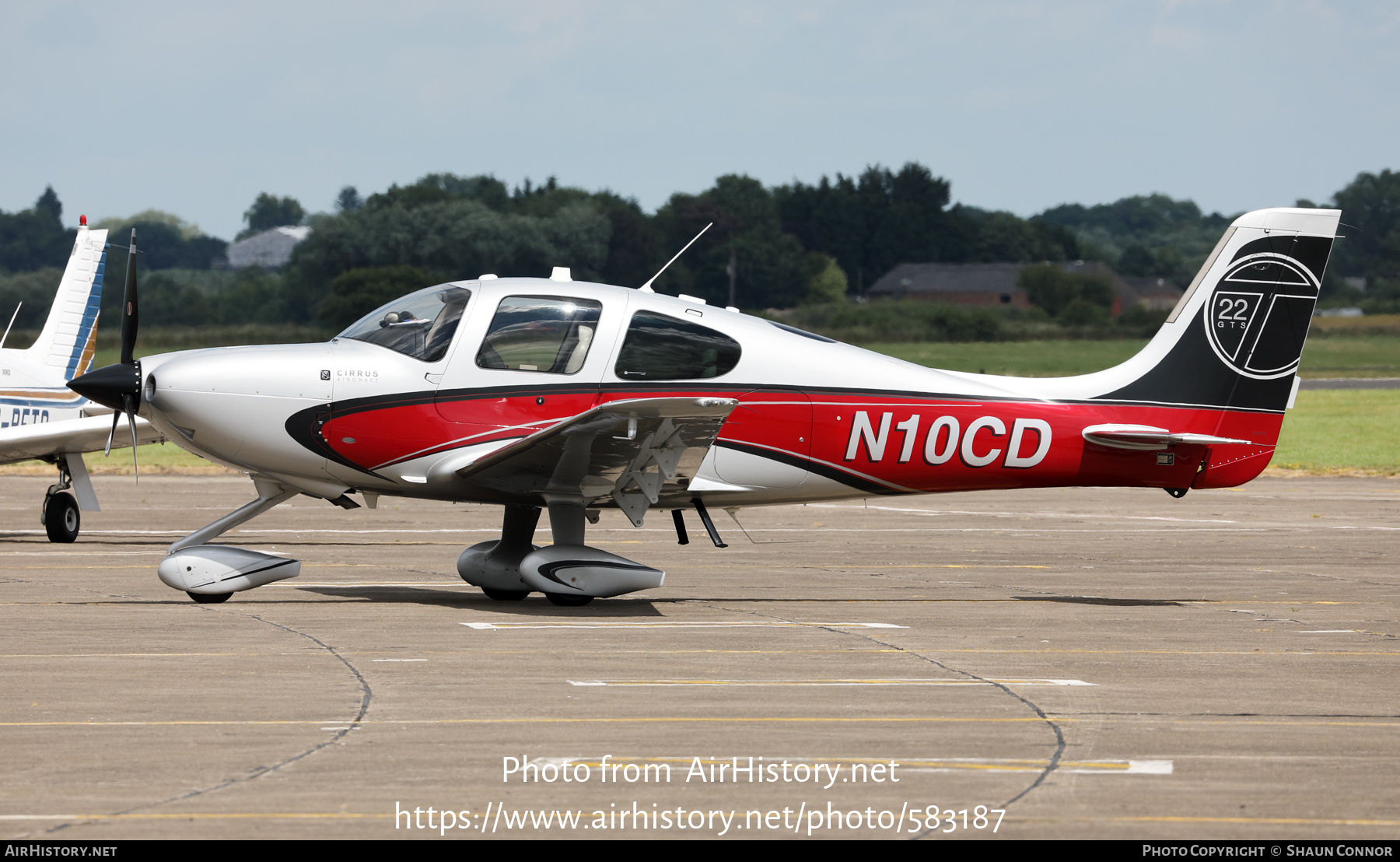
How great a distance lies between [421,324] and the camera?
38.1 ft

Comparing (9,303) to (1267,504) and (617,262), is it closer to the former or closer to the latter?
(617,262)

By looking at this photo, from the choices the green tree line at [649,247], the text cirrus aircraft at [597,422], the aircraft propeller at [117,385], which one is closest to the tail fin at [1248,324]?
the text cirrus aircraft at [597,422]

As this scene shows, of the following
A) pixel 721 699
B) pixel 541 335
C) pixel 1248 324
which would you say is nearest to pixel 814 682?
pixel 721 699

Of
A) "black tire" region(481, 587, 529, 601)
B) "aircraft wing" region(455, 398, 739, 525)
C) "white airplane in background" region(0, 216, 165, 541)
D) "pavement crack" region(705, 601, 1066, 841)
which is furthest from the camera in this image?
"white airplane in background" region(0, 216, 165, 541)

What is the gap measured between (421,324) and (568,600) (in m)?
2.35

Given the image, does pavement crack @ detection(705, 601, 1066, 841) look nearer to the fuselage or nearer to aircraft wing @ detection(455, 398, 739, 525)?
aircraft wing @ detection(455, 398, 739, 525)

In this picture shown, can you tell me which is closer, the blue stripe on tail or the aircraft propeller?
the aircraft propeller

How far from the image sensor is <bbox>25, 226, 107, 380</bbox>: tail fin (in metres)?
18.0

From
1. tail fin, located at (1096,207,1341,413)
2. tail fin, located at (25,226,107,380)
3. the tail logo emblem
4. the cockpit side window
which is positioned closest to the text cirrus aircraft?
the cockpit side window

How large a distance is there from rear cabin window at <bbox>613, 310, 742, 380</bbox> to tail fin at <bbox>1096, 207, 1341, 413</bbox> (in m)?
3.60

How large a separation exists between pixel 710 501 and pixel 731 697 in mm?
4076

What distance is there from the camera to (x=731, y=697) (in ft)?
27.3

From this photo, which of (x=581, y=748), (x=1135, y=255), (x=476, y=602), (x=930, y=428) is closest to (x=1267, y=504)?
(x=930, y=428)

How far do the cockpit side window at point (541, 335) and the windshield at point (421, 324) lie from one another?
30 centimetres
